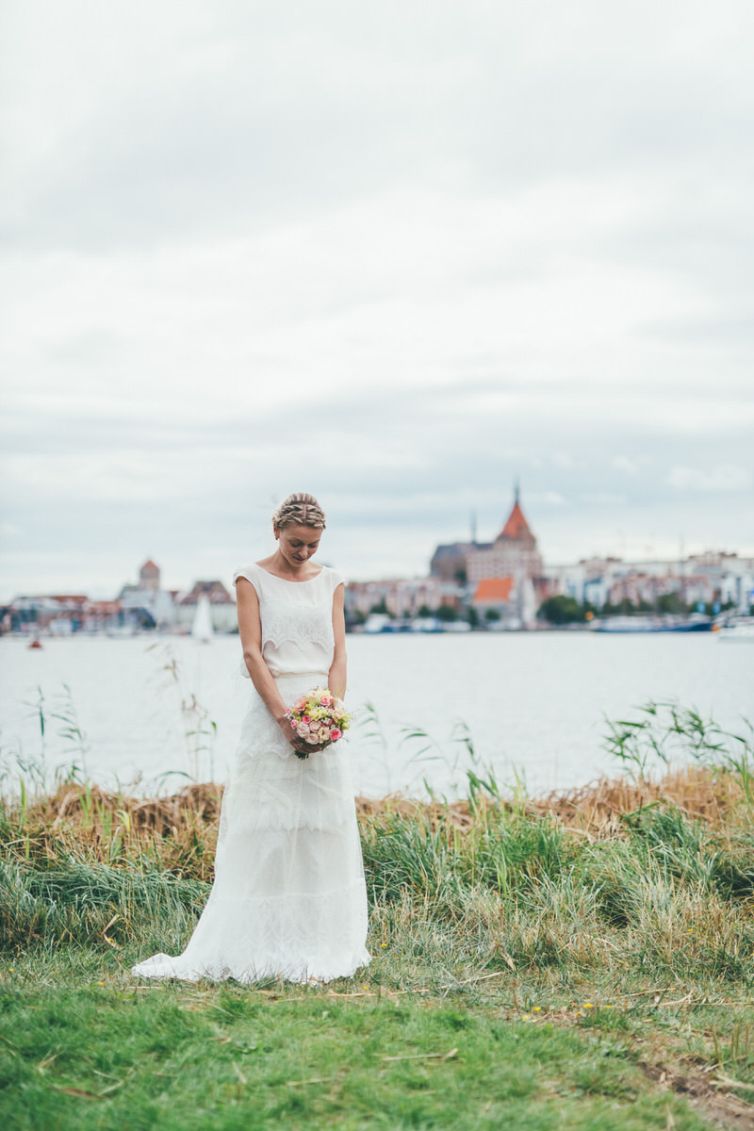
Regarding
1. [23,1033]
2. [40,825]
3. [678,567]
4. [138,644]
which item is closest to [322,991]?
[23,1033]

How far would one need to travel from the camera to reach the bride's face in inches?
232

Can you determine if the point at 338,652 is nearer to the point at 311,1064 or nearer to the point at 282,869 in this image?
the point at 282,869

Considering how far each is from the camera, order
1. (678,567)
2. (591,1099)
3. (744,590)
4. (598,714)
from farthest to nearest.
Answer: (678,567) → (744,590) → (598,714) → (591,1099)

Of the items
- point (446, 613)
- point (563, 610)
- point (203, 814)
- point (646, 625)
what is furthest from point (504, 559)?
point (203, 814)

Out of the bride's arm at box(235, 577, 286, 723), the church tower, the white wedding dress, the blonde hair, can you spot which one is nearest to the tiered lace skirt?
the white wedding dress

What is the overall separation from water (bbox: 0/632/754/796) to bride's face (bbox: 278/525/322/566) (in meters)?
0.79

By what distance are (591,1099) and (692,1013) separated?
1.43 meters

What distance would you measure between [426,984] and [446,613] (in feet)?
567

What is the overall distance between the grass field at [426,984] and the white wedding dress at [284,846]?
0.79 feet

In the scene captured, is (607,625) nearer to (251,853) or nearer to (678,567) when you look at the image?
(678,567)

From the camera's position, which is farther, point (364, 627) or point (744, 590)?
point (364, 627)

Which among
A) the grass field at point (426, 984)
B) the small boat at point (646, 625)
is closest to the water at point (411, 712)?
the grass field at point (426, 984)

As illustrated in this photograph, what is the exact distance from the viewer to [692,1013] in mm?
5266

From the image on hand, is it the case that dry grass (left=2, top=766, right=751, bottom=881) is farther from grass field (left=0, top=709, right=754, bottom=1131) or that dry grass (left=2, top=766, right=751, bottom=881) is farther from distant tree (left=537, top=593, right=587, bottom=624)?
distant tree (left=537, top=593, right=587, bottom=624)
